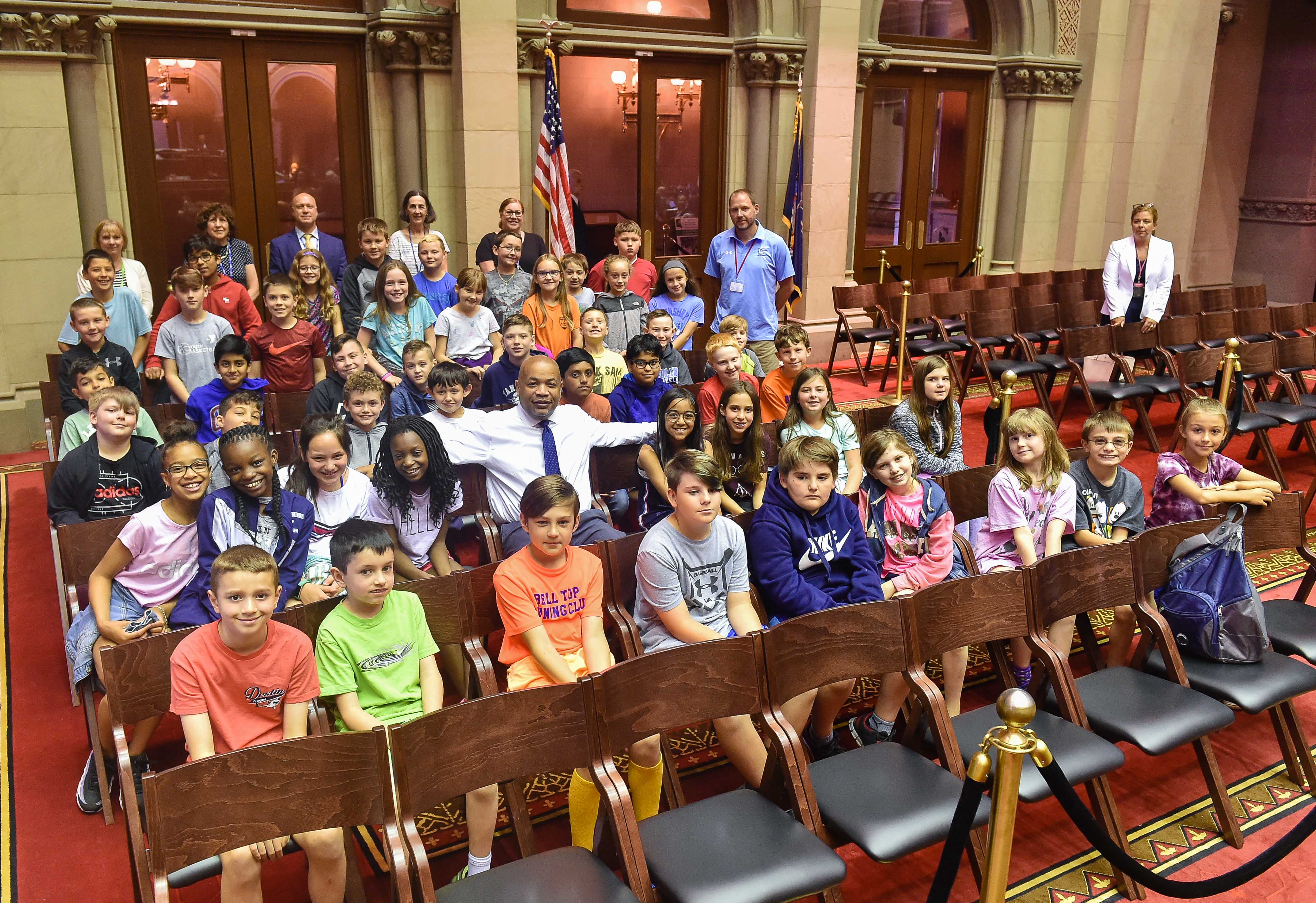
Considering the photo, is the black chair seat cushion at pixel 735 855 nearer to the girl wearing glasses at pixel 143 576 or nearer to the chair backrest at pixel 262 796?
the chair backrest at pixel 262 796

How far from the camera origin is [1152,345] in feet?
27.9

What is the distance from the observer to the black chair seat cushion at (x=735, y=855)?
2633mm

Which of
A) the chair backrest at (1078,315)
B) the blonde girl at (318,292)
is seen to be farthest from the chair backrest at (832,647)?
the chair backrest at (1078,315)

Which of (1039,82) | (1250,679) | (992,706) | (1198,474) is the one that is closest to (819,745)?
(992,706)

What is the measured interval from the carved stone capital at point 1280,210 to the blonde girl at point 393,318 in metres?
12.3

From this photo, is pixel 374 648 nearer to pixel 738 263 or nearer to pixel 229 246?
pixel 229 246

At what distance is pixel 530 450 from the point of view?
15.9ft

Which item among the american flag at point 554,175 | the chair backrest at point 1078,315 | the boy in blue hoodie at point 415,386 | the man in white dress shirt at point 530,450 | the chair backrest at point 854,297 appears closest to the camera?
the man in white dress shirt at point 530,450

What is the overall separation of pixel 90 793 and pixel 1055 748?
10.4 feet

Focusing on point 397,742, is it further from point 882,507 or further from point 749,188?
point 749,188

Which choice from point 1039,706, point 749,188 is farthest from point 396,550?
point 749,188

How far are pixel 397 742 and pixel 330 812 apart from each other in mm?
239

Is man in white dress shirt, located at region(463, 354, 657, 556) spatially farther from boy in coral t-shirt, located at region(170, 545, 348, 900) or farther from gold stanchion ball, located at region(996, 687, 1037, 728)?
gold stanchion ball, located at region(996, 687, 1037, 728)

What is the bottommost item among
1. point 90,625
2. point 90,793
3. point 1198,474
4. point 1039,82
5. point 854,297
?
point 90,793
